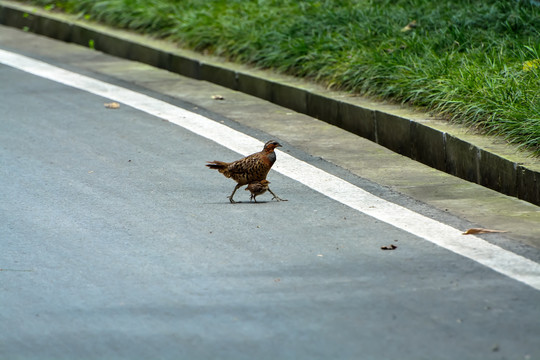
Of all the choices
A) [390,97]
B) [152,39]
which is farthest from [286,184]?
[152,39]

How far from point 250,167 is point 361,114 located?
7.47 ft

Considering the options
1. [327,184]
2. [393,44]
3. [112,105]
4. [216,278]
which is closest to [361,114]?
[393,44]

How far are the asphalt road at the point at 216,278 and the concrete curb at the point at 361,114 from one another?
0.83m

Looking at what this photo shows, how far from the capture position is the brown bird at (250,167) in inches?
288

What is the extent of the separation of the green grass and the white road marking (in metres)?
1.27

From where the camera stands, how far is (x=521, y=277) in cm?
555

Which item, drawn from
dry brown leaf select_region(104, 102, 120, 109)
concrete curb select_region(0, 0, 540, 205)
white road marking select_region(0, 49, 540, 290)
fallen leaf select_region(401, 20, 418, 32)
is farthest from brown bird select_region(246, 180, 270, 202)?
fallen leaf select_region(401, 20, 418, 32)

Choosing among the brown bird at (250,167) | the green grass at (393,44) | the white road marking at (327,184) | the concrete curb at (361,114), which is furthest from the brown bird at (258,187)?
the green grass at (393,44)

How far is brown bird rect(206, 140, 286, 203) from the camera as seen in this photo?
288 inches

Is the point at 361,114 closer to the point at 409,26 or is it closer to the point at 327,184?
the point at 327,184

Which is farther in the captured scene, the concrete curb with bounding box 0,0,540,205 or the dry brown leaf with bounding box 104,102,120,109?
the dry brown leaf with bounding box 104,102,120,109

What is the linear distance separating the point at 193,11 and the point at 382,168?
5958mm

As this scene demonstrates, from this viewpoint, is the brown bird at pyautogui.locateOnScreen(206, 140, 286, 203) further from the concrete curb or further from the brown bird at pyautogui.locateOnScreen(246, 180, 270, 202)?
the concrete curb

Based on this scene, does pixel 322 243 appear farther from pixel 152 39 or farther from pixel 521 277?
pixel 152 39
